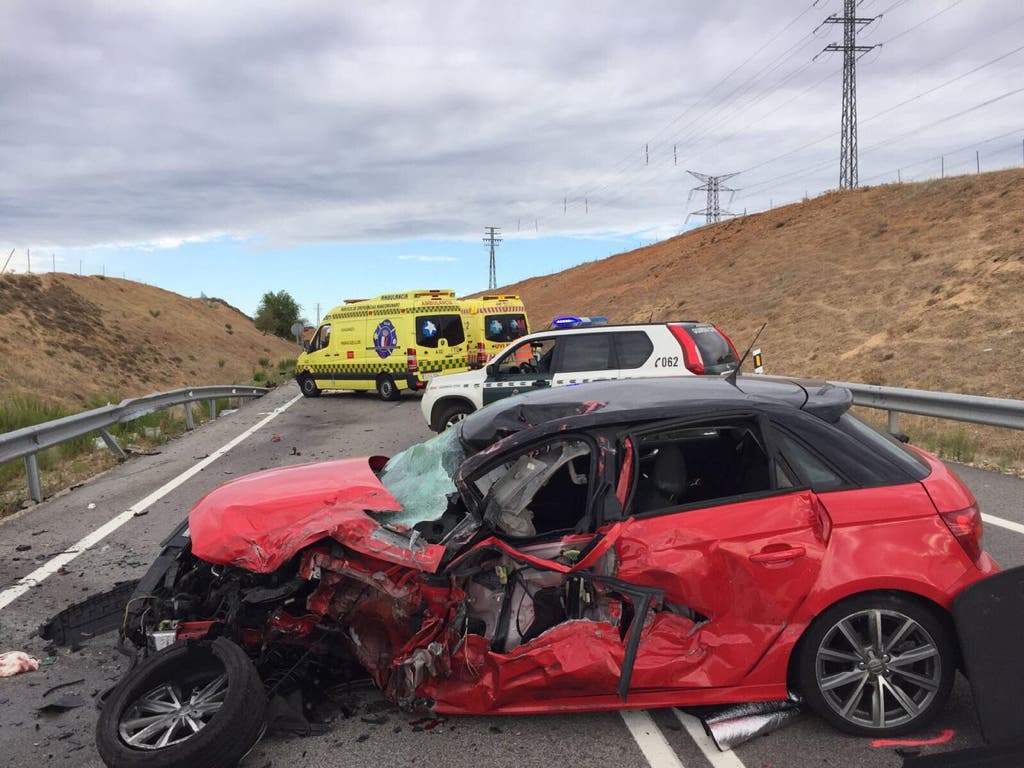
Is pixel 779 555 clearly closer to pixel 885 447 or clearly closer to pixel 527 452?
pixel 885 447

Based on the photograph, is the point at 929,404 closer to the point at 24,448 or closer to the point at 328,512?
the point at 328,512

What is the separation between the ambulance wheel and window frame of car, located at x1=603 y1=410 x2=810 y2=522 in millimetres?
15522

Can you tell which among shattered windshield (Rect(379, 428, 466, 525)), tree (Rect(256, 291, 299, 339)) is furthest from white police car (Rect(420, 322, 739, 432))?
tree (Rect(256, 291, 299, 339))

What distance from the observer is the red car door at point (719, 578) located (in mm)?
3195

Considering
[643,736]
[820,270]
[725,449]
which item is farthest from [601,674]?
[820,270]

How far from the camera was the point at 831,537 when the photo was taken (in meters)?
3.23

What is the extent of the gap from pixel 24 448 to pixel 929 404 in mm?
10132

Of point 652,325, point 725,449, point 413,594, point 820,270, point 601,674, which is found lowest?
point 601,674

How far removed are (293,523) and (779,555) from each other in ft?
7.32

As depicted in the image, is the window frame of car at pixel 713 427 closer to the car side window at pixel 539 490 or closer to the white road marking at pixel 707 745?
the car side window at pixel 539 490

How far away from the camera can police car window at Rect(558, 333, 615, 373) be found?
977cm

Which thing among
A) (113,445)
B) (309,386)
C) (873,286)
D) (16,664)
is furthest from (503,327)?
(873,286)

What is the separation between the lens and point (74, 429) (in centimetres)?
952

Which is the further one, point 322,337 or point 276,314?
point 276,314
